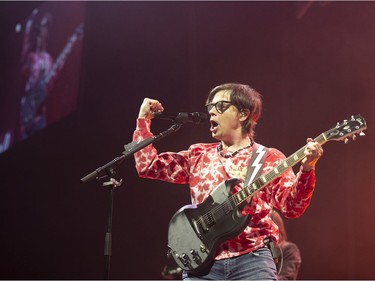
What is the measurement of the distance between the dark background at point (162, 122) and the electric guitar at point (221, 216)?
11.3 ft

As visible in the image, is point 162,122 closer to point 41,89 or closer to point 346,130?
point 41,89

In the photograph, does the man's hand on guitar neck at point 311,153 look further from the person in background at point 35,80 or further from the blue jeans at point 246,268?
the person in background at point 35,80

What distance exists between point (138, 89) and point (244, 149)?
3.89 meters

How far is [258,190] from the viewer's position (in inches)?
111

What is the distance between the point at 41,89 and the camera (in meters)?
6.63

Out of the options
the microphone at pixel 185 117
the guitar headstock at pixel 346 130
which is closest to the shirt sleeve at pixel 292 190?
the guitar headstock at pixel 346 130

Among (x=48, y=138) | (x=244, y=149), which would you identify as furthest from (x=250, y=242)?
(x=48, y=138)

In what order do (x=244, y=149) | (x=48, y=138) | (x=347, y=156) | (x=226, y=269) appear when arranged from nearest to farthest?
(x=226, y=269)
(x=244, y=149)
(x=347, y=156)
(x=48, y=138)

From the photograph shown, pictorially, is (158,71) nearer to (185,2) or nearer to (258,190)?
(185,2)

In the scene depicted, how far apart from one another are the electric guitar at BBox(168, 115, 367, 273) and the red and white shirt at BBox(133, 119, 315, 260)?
0.08m

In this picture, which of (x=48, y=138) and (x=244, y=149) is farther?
(x=48, y=138)

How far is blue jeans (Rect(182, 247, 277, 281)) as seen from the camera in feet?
8.98

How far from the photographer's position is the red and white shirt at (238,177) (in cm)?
280

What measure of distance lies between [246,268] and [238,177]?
520 mm
